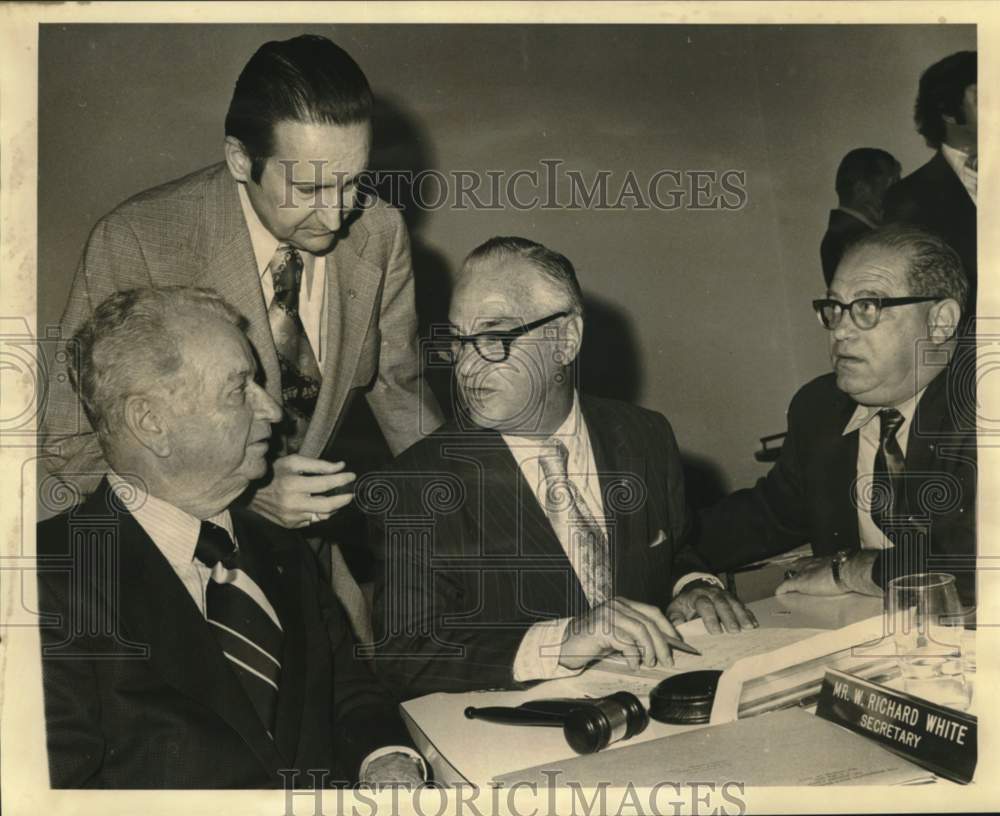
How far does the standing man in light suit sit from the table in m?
0.33

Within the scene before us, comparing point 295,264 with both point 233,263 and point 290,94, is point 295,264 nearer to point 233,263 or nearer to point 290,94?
point 233,263

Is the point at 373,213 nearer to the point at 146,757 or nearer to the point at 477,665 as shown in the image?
the point at 477,665

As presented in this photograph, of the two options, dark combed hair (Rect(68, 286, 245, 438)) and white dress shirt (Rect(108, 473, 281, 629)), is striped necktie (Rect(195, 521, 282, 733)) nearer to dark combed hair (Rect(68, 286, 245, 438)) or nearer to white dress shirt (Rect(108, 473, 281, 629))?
white dress shirt (Rect(108, 473, 281, 629))

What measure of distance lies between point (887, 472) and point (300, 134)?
178 cm

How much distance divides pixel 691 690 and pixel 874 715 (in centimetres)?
45

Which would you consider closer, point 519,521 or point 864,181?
point 519,521

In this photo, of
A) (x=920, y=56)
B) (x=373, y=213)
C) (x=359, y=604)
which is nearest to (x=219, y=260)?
(x=373, y=213)

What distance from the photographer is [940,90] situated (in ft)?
11.2

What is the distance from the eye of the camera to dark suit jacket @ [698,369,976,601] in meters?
3.36

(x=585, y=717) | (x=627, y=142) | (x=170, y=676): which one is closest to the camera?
(x=170, y=676)

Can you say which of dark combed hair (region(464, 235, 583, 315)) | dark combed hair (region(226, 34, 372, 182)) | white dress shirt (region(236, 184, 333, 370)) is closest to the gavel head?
dark combed hair (region(464, 235, 583, 315))

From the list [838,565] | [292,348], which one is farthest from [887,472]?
[292,348]

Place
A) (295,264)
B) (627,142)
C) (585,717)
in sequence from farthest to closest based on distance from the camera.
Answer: (627,142) → (295,264) → (585,717)

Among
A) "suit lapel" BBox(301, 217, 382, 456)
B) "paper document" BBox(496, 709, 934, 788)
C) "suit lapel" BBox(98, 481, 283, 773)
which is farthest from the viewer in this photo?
"suit lapel" BBox(301, 217, 382, 456)
